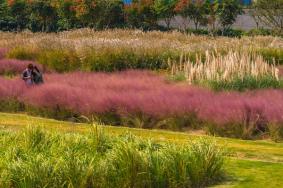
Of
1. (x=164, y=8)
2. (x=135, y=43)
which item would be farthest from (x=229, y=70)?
(x=164, y=8)

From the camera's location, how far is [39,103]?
66.6 feet

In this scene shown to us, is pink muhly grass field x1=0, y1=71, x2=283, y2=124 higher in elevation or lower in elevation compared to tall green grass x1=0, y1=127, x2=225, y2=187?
lower

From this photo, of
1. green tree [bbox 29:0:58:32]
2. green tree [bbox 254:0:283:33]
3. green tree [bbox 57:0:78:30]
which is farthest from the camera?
green tree [bbox 29:0:58:32]

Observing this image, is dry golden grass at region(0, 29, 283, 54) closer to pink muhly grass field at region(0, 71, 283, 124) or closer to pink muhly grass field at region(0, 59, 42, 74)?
pink muhly grass field at region(0, 59, 42, 74)

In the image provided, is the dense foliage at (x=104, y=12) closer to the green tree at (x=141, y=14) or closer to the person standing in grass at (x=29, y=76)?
the green tree at (x=141, y=14)

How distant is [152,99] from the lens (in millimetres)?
18672

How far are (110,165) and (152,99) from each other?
879 cm

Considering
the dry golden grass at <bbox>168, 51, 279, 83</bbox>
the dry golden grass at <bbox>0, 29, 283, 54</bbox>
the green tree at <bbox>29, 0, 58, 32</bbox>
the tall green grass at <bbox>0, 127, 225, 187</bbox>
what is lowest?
the green tree at <bbox>29, 0, 58, 32</bbox>

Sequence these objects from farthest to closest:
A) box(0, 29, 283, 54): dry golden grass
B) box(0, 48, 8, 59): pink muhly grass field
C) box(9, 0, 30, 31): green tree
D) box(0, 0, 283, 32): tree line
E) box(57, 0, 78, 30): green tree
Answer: box(9, 0, 30, 31): green tree, box(57, 0, 78, 30): green tree, box(0, 0, 283, 32): tree line, box(0, 48, 8, 59): pink muhly grass field, box(0, 29, 283, 54): dry golden grass

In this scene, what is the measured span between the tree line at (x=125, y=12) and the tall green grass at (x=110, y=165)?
4296 centimetres

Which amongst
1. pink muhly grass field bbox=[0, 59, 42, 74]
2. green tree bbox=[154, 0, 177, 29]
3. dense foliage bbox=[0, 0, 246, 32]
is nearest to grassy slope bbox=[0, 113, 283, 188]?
pink muhly grass field bbox=[0, 59, 42, 74]

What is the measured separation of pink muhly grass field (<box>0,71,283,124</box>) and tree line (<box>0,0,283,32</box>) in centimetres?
3255

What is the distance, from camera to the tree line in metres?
55.2

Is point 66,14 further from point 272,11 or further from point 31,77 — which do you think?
point 31,77
